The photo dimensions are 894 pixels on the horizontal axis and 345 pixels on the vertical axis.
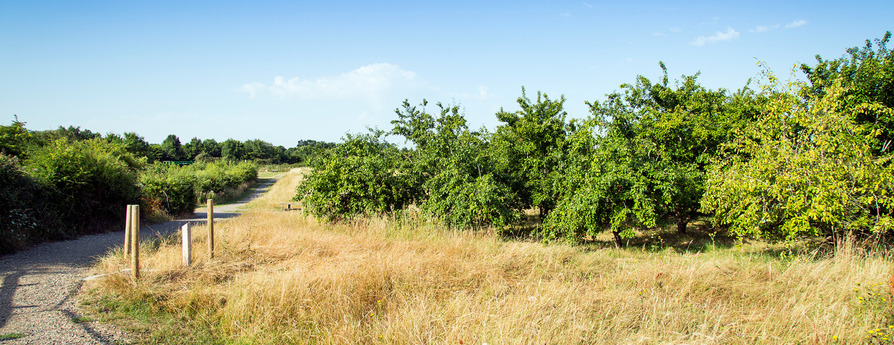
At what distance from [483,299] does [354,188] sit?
6769 millimetres

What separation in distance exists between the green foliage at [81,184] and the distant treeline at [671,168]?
604 cm

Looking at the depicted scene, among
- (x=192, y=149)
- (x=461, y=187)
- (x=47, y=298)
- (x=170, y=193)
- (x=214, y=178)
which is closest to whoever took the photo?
(x=47, y=298)

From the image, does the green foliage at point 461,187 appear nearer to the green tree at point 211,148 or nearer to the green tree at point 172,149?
the green tree at point 172,149

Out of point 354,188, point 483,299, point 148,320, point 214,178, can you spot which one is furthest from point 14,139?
point 483,299

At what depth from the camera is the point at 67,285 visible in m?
6.16

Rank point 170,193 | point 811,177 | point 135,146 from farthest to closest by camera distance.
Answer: point 135,146, point 170,193, point 811,177

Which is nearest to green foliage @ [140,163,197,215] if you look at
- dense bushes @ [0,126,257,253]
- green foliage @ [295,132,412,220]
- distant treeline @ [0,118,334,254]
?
distant treeline @ [0,118,334,254]

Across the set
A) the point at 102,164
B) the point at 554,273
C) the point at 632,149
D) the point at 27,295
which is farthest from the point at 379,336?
the point at 102,164

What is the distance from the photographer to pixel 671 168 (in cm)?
1084

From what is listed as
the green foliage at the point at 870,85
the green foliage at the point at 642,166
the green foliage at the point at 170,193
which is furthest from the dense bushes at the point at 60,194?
the green foliage at the point at 870,85

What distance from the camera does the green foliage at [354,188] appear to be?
11.1 m

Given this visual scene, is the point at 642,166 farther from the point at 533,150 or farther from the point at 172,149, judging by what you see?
the point at 172,149

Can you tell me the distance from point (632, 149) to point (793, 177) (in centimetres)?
414

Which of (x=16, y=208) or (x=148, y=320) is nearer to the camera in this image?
(x=148, y=320)
